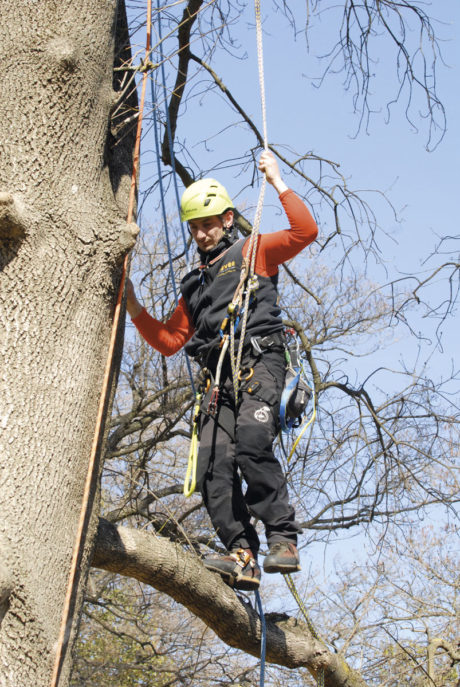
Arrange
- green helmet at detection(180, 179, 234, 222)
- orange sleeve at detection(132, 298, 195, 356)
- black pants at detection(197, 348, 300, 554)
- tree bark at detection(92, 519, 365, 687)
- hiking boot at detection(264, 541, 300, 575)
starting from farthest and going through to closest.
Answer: orange sleeve at detection(132, 298, 195, 356), green helmet at detection(180, 179, 234, 222), black pants at detection(197, 348, 300, 554), hiking boot at detection(264, 541, 300, 575), tree bark at detection(92, 519, 365, 687)

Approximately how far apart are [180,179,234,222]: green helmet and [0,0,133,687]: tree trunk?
0.98 meters

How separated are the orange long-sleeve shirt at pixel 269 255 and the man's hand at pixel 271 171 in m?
0.05

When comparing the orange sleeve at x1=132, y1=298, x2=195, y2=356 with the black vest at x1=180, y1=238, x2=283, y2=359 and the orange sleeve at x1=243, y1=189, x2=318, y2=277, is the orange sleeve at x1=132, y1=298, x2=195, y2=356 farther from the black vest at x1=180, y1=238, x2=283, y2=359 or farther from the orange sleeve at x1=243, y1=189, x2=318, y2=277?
the orange sleeve at x1=243, y1=189, x2=318, y2=277

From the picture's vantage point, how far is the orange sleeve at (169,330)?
3.81 metres

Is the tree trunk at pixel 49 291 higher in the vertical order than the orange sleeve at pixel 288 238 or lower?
lower

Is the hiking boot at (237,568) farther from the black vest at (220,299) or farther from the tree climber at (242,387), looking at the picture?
the black vest at (220,299)

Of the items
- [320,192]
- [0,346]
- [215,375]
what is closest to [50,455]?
[0,346]

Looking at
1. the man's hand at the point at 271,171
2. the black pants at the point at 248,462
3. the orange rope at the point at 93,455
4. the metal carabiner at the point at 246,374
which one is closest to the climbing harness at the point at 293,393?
the black pants at the point at 248,462

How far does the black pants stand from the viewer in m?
3.21

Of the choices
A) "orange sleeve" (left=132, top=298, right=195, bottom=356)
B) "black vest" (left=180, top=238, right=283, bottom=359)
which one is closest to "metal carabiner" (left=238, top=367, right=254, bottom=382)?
"black vest" (left=180, top=238, right=283, bottom=359)

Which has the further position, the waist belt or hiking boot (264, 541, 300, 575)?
the waist belt

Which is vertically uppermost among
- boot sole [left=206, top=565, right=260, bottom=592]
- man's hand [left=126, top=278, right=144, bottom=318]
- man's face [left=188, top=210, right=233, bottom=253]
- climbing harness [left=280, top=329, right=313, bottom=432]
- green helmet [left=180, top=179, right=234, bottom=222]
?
green helmet [left=180, top=179, right=234, bottom=222]

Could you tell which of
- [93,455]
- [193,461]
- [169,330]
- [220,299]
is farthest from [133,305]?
[93,455]

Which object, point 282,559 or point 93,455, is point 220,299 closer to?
point 282,559
